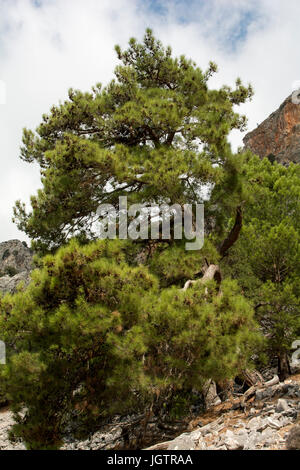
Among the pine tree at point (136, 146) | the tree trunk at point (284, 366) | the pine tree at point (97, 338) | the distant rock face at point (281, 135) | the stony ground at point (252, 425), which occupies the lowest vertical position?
the tree trunk at point (284, 366)

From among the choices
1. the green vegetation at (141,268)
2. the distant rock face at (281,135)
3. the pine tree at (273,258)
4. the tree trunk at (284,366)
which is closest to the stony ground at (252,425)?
the green vegetation at (141,268)

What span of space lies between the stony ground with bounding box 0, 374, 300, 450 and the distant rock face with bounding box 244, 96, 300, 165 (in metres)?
40.5

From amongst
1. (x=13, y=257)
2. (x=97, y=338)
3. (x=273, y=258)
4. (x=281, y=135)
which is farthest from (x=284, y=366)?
(x=13, y=257)

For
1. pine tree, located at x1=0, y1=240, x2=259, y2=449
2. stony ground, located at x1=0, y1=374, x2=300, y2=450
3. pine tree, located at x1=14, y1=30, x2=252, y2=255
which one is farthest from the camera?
pine tree, located at x1=14, y1=30, x2=252, y2=255

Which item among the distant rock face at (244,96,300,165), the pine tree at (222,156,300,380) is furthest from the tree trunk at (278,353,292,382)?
the distant rock face at (244,96,300,165)

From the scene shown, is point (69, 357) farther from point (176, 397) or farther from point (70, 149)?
point (70, 149)

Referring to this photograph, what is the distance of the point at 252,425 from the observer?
13.4 ft

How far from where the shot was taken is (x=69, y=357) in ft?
14.2

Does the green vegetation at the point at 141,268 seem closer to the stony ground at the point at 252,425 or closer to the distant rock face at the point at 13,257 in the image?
the stony ground at the point at 252,425

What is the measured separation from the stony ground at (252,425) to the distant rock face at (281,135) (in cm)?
4051

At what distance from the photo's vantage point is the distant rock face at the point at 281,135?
1710 inches

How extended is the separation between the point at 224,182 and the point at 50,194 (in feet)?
11.5

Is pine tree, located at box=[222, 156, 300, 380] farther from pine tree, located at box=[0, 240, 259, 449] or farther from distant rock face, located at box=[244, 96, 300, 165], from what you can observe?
distant rock face, located at box=[244, 96, 300, 165]

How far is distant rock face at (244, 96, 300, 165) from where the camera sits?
43438mm
